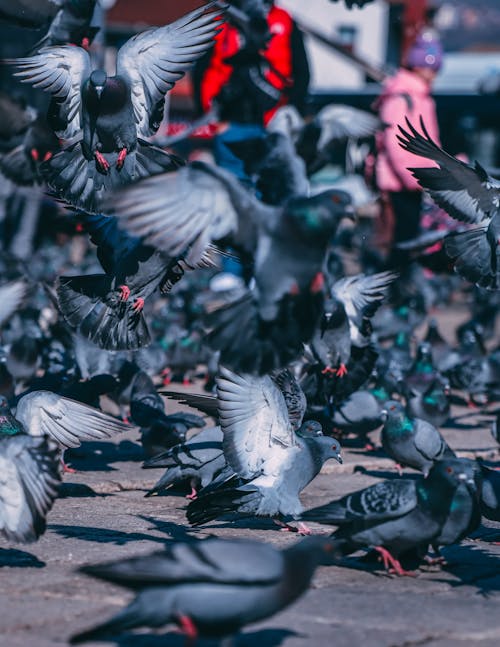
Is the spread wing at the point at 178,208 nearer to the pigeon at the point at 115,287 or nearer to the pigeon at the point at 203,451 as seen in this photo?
the pigeon at the point at 115,287

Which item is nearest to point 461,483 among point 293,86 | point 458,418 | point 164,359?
point 458,418

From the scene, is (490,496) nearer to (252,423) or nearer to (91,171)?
(252,423)

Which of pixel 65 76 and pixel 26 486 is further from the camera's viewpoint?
pixel 65 76

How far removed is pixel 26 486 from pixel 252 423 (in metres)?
1.22

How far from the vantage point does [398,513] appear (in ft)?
15.3

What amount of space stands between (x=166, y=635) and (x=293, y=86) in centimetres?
755

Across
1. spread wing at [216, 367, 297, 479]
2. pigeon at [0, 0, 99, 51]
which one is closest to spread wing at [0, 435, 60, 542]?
spread wing at [216, 367, 297, 479]

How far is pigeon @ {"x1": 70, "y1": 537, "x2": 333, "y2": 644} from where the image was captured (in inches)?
137

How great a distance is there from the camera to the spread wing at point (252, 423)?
538cm

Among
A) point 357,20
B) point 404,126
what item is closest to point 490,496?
point 404,126

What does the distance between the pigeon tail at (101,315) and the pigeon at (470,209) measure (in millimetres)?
1829

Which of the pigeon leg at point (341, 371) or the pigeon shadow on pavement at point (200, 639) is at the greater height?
the pigeon leg at point (341, 371)

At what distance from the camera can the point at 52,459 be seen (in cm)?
457

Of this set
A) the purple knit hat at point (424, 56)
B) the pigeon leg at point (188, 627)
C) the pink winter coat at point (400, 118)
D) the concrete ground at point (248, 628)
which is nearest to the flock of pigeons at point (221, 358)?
the pigeon leg at point (188, 627)
